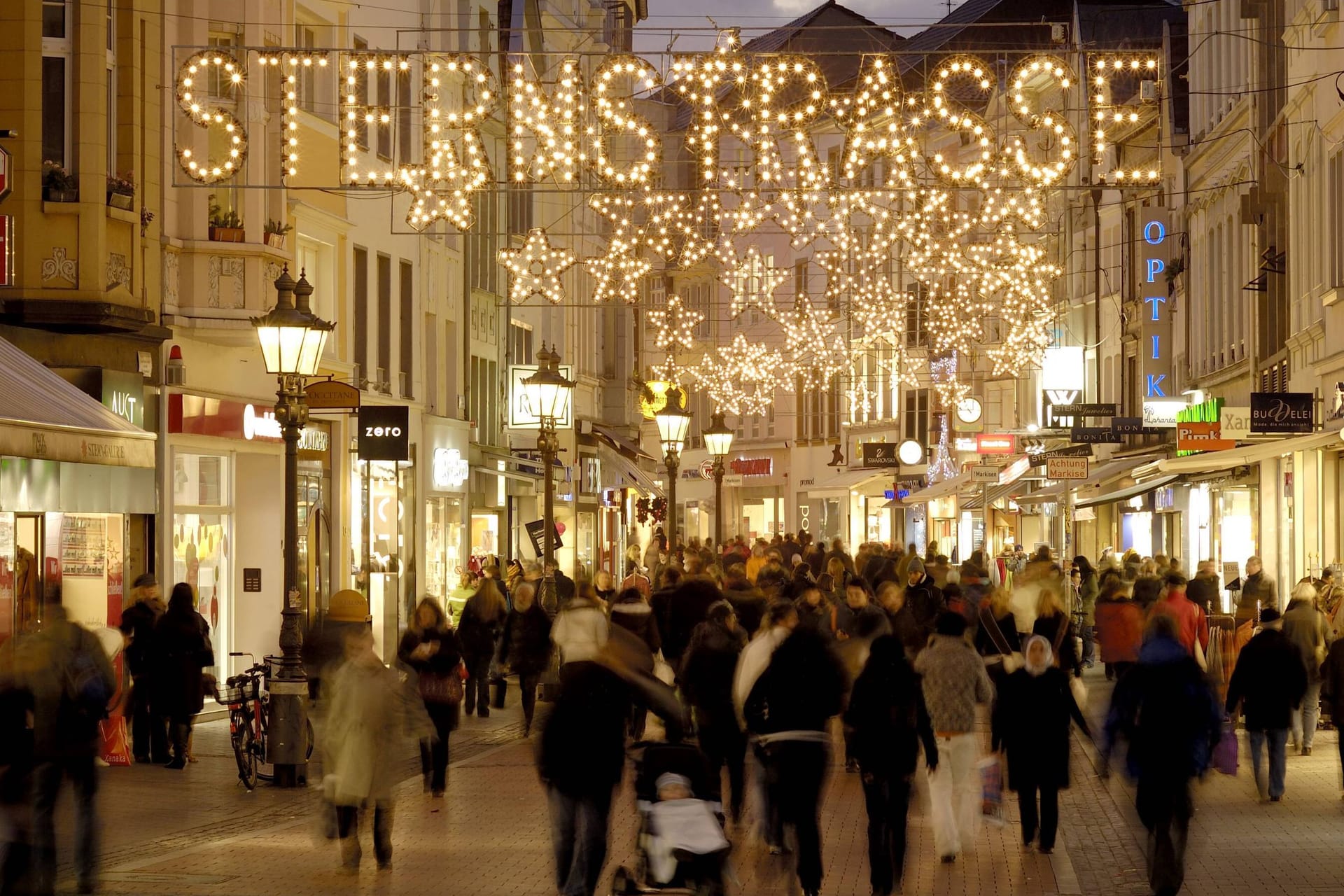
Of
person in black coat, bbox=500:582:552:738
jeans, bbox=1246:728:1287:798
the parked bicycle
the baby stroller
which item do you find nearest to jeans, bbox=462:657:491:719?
person in black coat, bbox=500:582:552:738

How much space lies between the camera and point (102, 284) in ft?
73.3

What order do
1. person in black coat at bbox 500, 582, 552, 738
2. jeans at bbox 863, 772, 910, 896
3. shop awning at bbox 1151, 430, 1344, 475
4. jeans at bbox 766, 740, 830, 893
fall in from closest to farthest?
jeans at bbox 766, 740, 830, 893, jeans at bbox 863, 772, 910, 896, person in black coat at bbox 500, 582, 552, 738, shop awning at bbox 1151, 430, 1344, 475

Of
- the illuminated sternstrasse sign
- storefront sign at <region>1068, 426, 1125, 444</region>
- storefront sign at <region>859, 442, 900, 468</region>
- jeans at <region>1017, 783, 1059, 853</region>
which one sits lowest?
jeans at <region>1017, 783, 1059, 853</region>

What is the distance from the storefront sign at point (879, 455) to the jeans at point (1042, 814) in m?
58.1

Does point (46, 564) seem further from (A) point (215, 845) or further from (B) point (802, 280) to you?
(B) point (802, 280)

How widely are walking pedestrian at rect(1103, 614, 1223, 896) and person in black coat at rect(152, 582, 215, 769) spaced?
33.2 ft

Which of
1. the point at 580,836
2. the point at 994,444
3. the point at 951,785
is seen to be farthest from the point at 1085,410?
the point at 580,836

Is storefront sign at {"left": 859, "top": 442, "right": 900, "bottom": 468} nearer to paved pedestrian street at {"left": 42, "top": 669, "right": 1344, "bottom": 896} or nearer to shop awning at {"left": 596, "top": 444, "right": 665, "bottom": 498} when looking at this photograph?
shop awning at {"left": 596, "top": 444, "right": 665, "bottom": 498}

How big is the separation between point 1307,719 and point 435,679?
362 inches

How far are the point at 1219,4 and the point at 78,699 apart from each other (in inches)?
1265

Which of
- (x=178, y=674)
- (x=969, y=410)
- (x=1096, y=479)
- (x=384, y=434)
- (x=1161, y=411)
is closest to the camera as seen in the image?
(x=178, y=674)

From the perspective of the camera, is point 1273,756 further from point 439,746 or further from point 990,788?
point 439,746

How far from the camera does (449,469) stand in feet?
127

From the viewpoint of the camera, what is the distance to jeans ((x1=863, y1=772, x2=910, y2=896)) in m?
12.6
